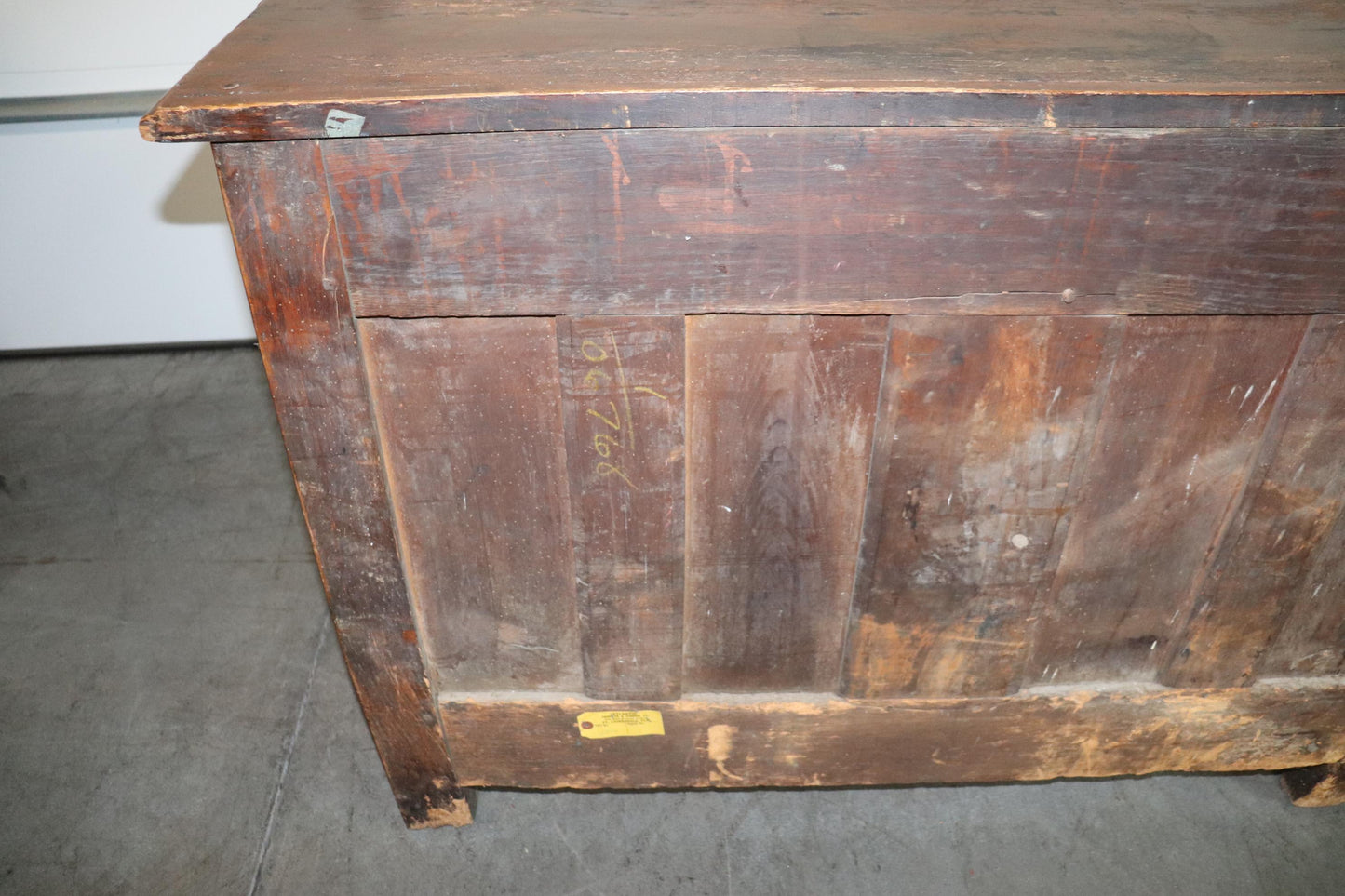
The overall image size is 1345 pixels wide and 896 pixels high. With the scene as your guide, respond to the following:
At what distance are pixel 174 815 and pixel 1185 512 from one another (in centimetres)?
185

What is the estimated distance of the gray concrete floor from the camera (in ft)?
5.83

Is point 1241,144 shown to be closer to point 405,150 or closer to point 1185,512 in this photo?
point 1185,512

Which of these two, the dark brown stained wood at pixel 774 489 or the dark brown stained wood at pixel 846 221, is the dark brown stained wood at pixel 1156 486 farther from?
the dark brown stained wood at pixel 774 489

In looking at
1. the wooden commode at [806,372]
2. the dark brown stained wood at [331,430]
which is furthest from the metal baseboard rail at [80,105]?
the dark brown stained wood at [331,430]

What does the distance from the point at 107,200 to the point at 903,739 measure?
2.79m

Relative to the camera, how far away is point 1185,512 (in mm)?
1454

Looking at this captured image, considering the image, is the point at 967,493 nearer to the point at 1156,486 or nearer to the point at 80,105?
the point at 1156,486

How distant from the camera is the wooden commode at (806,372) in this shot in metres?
1.14

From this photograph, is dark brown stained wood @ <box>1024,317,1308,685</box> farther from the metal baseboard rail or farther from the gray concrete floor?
the metal baseboard rail

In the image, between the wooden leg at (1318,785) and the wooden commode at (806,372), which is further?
the wooden leg at (1318,785)

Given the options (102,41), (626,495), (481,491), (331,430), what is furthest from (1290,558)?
(102,41)

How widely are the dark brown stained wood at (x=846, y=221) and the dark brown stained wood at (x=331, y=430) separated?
5 centimetres

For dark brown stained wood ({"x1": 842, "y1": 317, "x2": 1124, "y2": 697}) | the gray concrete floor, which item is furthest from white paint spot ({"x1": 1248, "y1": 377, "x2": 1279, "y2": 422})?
the gray concrete floor

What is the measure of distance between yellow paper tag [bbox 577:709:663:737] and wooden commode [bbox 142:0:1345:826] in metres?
0.01
